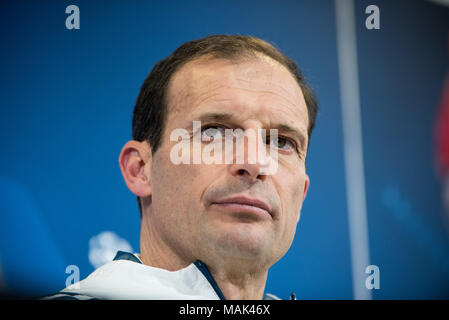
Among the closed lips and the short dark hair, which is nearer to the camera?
the closed lips

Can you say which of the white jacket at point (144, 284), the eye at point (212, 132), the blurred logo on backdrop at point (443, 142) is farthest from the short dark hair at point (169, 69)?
the blurred logo on backdrop at point (443, 142)

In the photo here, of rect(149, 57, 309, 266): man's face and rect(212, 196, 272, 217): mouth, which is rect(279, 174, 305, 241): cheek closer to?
rect(149, 57, 309, 266): man's face

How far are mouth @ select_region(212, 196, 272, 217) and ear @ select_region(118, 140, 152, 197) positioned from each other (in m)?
0.32

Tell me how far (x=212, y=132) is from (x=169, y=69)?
333mm

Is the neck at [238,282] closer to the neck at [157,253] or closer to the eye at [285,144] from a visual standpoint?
the neck at [157,253]

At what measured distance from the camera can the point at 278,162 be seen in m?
1.81

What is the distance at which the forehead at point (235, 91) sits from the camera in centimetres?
175

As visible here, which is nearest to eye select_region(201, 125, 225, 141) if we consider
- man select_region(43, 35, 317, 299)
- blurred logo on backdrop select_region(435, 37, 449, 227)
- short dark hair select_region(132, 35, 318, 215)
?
man select_region(43, 35, 317, 299)

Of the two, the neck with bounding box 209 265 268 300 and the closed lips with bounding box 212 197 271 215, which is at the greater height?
the closed lips with bounding box 212 197 271 215

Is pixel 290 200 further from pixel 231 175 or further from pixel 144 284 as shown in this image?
pixel 144 284

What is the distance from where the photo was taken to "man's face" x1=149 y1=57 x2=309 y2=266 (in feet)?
5.32
